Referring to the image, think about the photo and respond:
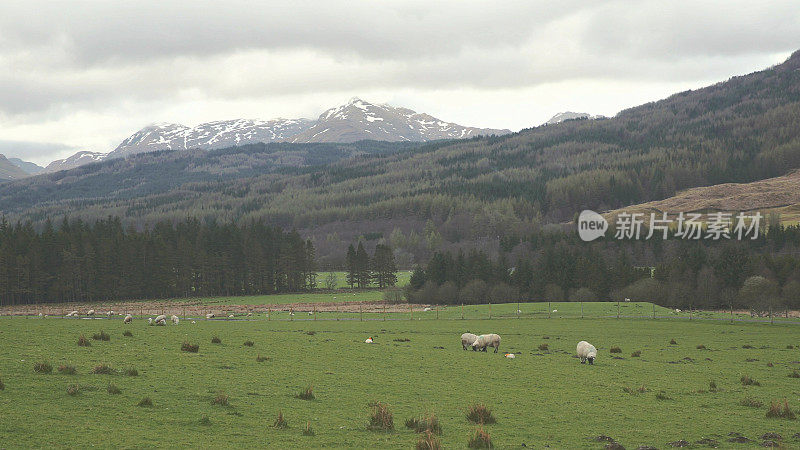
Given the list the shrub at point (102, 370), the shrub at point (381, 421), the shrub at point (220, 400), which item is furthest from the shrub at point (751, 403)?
the shrub at point (102, 370)

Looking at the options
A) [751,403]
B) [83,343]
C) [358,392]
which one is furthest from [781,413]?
[83,343]

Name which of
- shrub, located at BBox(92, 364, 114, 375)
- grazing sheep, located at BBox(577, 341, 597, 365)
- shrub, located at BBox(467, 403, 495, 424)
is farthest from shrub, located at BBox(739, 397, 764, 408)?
shrub, located at BBox(92, 364, 114, 375)

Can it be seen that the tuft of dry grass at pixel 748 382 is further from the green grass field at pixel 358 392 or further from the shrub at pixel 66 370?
the shrub at pixel 66 370

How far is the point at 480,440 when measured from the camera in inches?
646

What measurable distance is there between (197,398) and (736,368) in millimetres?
30377

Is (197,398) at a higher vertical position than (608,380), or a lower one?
higher

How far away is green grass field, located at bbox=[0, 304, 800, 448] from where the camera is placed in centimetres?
1683

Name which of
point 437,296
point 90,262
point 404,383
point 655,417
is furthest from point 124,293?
point 655,417

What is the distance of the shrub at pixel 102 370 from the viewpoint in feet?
73.2

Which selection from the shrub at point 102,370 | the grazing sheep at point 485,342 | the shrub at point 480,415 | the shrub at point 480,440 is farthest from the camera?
the grazing sheep at point 485,342

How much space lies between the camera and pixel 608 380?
29422 millimetres

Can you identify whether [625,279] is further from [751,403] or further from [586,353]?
[751,403]

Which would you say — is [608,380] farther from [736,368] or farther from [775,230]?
[775,230]

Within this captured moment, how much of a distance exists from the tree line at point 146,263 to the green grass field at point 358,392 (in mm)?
99535
